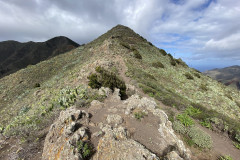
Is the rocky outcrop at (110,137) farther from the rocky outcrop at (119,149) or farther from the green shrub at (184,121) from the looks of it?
the green shrub at (184,121)

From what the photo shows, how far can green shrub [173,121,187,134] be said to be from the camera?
6.92m

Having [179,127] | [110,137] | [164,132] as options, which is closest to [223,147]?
[179,127]

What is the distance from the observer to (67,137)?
5.23m

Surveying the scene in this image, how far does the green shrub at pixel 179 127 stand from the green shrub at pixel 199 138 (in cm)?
34

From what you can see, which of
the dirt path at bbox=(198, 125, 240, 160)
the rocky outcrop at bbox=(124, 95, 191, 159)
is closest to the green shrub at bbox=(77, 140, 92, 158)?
the rocky outcrop at bbox=(124, 95, 191, 159)

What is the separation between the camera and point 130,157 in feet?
13.2

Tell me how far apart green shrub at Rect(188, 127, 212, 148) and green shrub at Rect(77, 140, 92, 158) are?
19.8 feet

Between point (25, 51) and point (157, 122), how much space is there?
14299 cm

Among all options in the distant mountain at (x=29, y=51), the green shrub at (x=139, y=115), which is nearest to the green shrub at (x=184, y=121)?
the green shrub at (x=139, y=115)

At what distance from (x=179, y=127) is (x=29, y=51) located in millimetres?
143489

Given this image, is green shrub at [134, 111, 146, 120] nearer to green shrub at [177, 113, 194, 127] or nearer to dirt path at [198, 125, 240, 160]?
green shrub at [177, 113, 194, 127]

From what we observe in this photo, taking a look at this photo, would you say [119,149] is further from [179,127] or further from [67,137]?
[179,127]

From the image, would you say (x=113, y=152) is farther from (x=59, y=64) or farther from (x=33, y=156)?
(x=59, y=64)

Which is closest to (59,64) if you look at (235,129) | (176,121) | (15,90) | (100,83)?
(15,90)
